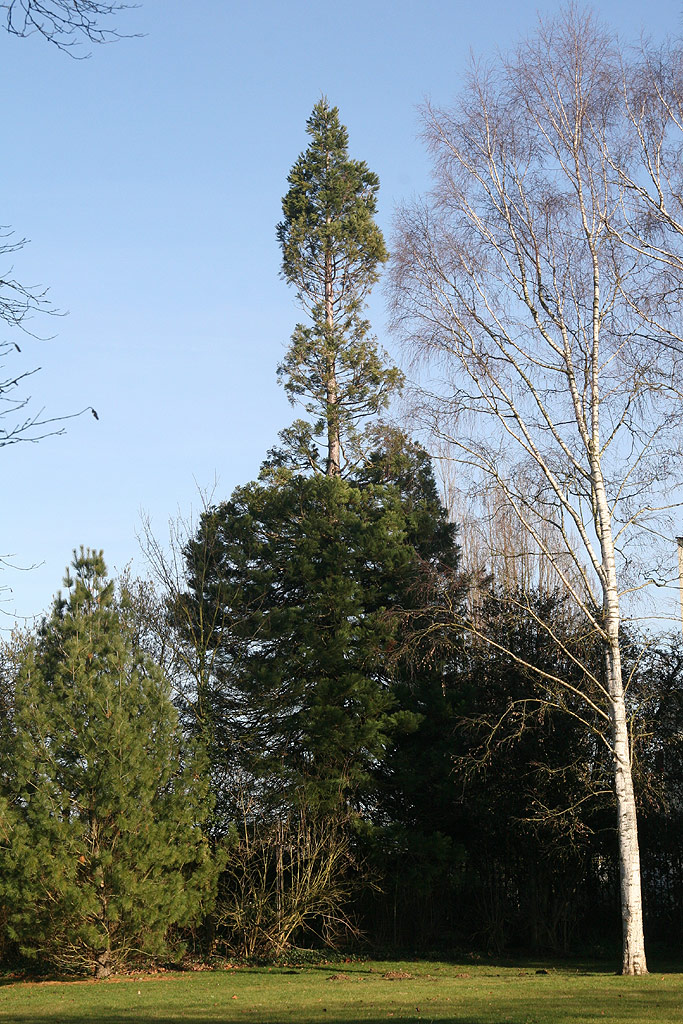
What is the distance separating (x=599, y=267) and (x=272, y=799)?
11.0 meters

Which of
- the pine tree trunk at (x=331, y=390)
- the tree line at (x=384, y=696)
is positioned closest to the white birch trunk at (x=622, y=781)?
the tree line at (x=384, y=696)

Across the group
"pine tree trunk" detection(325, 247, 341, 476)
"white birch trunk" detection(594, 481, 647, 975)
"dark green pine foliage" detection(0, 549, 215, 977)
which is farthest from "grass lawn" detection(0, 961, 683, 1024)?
"pine tree trunk" detection(325, 247, 341, 476)

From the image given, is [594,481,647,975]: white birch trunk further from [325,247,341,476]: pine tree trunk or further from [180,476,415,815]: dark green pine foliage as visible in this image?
[325,247,341,476]: pine tree trunk

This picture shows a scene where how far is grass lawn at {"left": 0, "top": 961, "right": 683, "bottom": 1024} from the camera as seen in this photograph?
376 inches

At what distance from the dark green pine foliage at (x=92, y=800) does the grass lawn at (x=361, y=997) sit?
37.4 inches

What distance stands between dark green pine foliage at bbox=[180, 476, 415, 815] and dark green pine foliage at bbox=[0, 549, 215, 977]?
361cm

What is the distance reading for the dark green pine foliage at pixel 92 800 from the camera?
13953 millimetres

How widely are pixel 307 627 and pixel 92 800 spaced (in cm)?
638

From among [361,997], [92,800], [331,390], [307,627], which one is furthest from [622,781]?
[331,390]

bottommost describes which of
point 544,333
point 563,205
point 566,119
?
point 544,333

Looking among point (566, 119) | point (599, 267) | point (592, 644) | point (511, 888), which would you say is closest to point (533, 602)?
point (592, 644)

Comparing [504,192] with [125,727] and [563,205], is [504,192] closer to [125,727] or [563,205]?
[563,205]

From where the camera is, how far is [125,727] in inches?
→ 569

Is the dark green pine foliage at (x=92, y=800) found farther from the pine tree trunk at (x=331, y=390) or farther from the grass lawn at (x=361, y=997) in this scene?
the pine tree trunk at (x=331, y=390)
